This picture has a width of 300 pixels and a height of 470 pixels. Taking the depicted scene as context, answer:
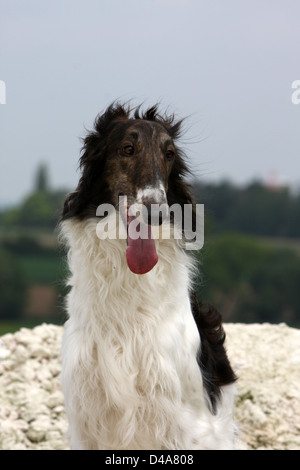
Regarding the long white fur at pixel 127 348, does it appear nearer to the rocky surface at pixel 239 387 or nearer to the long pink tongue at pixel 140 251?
the long pink tongue at pixel 140 251

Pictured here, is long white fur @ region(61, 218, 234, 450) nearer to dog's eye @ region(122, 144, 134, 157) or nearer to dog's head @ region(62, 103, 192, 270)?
dog's head @ region(62, 103, 192, 270)

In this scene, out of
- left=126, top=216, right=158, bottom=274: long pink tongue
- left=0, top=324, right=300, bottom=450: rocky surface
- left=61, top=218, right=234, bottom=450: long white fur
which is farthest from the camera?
left=0, top=324, right=300, bottom=450: rocky surface

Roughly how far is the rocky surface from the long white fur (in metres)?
1.67

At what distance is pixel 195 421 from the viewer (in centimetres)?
483

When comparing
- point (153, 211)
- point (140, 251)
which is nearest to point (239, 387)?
point (140, 251)

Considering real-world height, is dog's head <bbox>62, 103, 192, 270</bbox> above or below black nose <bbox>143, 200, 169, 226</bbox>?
above

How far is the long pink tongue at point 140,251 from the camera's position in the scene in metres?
4.46

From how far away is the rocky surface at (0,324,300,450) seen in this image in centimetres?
645

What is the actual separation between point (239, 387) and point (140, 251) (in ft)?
9.32

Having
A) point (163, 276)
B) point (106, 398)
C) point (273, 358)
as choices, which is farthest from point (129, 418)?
point (273, 358)

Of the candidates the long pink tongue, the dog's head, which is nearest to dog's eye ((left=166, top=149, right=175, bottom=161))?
the dog's head

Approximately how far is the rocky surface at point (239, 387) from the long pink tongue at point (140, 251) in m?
2.40

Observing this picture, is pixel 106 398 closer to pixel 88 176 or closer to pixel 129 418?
pixel 129 418
